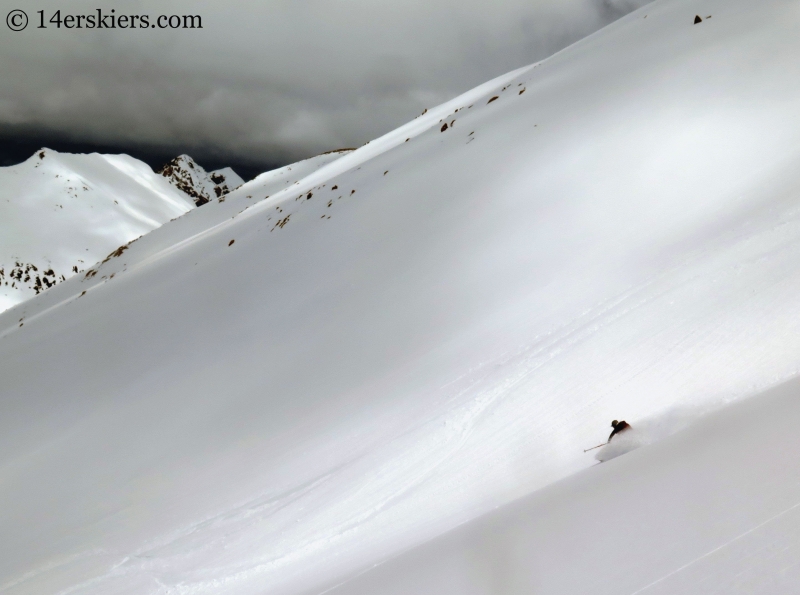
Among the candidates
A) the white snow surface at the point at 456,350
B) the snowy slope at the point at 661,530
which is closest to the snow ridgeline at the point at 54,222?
the white snow surface at the point at 456,350

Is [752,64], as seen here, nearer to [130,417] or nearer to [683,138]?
[683,138]

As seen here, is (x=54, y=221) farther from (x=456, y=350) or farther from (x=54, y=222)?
(x=456, y=350)

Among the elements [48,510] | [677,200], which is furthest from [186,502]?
[677,200]

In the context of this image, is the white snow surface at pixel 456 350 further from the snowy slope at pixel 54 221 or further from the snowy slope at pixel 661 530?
the snowy slope at pixel 54 221

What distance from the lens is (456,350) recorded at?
4953 mm

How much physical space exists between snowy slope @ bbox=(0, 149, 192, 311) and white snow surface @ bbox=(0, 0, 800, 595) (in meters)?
144

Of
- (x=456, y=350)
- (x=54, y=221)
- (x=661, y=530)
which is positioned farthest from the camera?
(x=54, y=221)

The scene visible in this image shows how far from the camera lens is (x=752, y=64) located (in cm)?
672

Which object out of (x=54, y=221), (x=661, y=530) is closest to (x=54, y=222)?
(x=54, y=221)

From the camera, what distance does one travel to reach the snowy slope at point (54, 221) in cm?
13925

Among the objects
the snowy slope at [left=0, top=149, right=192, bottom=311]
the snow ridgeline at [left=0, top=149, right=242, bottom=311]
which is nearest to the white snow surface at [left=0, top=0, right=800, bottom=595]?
the snowy slope at [left=0, top=149, right=192, bottom=311]

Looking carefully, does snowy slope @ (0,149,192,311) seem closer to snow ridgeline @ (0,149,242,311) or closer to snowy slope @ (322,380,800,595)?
snow ridgeline @ (0,149,242,311)

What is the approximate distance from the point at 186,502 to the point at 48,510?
7.28 ft

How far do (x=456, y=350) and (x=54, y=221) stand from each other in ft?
598
